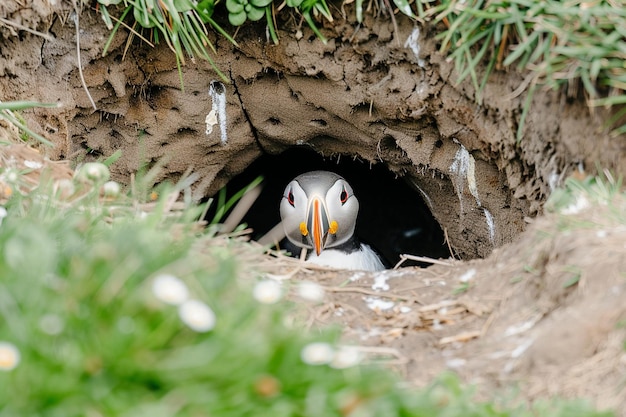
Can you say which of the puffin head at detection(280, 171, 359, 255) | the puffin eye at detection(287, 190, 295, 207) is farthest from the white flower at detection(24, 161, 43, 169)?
the puffin eye at detection(287, 190, 295, 207)

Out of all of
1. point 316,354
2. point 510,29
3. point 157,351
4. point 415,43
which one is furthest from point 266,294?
point 415,43

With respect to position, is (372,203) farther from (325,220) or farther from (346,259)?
(325,220)

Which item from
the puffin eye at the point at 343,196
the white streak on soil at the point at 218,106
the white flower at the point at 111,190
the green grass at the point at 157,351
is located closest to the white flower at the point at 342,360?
the green grass at the point at 157,351

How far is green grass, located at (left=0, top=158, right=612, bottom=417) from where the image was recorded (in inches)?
67.2

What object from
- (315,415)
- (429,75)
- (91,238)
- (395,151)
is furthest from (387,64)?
(315,415)

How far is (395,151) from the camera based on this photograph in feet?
16.5

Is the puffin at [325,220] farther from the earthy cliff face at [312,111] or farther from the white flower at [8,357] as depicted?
the white flower at [8,357]

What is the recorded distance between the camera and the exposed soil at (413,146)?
2383mm

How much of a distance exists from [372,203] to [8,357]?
A: 18.7 ft

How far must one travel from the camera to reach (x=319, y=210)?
16.4ft

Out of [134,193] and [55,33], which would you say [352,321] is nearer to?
[134,193]

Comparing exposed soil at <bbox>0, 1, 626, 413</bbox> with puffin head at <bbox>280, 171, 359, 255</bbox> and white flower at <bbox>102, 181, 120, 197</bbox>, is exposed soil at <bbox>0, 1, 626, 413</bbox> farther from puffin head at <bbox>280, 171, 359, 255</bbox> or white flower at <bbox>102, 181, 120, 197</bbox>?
white flower at <bbox>102, 181, 120, 197</bbox>

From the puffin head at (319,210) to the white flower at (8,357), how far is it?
3.26 metres

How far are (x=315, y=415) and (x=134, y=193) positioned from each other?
1580 millimetres
